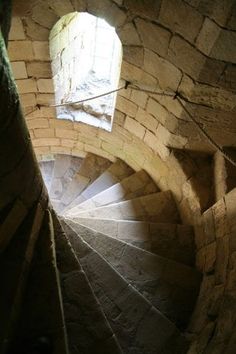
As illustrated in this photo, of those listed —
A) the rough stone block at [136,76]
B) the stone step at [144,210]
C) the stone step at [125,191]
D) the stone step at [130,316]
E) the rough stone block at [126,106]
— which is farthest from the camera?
the stone step at [125,191]

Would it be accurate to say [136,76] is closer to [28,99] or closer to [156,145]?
[156,145]

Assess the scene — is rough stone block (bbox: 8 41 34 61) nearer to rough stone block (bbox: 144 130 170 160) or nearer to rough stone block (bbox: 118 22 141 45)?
rough stone block (bbox: 118 22 141 45)

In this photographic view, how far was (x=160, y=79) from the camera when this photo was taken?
3420 millimetres

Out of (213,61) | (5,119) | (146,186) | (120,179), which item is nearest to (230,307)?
(213,61)

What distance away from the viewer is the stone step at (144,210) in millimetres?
4656

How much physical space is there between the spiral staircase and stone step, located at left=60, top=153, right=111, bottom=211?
3.63 feet

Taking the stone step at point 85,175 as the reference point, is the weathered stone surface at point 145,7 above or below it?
above

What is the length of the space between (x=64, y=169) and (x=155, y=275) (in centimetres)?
314

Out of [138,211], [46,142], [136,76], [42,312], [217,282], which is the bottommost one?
[42,312]

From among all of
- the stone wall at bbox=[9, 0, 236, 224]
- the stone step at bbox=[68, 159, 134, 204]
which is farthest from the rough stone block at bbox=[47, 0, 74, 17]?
the stone step at bbox=[68, 159, 134, 204]

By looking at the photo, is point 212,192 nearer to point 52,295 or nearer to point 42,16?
point 52,295

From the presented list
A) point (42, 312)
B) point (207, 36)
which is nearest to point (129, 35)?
point (207, 36)

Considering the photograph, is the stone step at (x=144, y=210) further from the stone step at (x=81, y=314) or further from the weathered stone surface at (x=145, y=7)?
the weathered stone surface at (x=145, y=7)

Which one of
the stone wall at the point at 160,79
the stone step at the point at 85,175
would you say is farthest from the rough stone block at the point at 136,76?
the stone step at the point at 85,175
